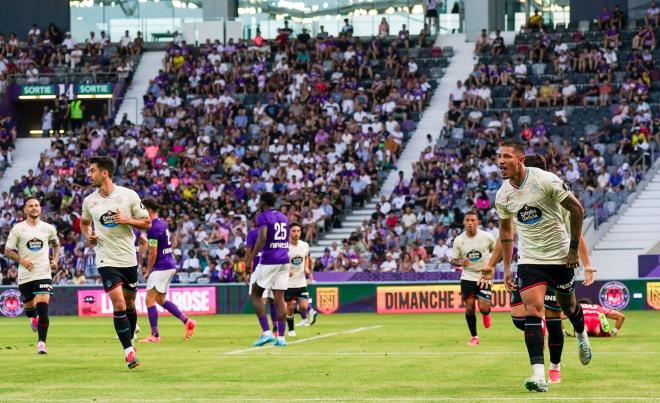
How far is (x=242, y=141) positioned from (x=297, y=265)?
853 inches

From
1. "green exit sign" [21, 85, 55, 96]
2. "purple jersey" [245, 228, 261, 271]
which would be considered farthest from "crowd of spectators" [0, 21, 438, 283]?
"purple jersey" [245, 228, 261, 271]

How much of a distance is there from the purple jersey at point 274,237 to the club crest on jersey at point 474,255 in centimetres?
296

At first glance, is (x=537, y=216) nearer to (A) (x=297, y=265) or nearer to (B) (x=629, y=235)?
(A) (x=297, y=265)

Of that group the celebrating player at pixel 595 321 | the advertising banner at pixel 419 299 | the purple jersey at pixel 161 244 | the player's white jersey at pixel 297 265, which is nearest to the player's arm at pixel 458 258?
the celebrating player at pixel 595 321

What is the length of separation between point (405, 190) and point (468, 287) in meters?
20.9

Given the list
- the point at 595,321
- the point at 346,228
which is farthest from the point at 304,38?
the point at 595,321

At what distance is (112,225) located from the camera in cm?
1625

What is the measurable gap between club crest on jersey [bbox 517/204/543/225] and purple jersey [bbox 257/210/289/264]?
26.9 ft

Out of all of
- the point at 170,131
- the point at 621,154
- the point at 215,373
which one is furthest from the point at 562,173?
the point at 215,373

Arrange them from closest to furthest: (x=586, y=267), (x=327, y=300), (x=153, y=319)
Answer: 1. (x=586, y=267)
2. (x=153, y=319)
3. (x=327, y=300)

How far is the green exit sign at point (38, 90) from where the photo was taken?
5597 centimetres

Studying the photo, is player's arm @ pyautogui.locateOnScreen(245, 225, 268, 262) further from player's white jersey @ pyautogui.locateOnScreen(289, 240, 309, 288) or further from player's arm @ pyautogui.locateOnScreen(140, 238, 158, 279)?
player's white jersey @ pyautogui.locateOnScreen(289, 240, 309, 288)

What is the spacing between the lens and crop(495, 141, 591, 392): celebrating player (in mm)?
12633

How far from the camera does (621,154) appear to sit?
41250 mm
